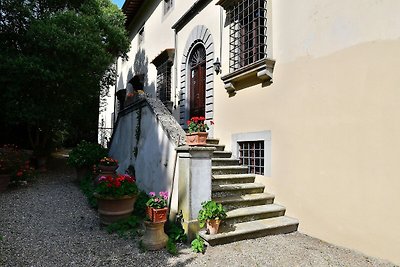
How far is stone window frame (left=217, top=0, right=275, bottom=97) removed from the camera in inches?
202

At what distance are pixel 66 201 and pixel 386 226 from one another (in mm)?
5667

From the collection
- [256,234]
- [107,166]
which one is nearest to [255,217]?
[256,234]

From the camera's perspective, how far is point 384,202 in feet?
11.1

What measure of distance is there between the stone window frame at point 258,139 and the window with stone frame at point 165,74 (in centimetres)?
392

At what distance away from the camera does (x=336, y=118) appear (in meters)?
3.96

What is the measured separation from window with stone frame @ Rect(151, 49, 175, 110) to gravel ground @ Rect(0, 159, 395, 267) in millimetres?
5526

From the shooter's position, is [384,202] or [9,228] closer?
[384,202]

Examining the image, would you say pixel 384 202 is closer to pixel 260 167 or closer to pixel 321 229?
→ pixel 321 229

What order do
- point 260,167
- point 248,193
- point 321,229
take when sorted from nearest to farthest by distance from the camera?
point 321,229, point 248,193, point 260,167

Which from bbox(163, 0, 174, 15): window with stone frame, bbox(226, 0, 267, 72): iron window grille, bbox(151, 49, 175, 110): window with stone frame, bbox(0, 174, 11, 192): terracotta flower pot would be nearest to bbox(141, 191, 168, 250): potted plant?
bbox(226, 0, 267, 72): iron window grille

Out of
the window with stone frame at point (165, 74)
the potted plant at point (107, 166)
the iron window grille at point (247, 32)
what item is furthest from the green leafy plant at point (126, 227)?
the window with stone frame at point (165, 74)

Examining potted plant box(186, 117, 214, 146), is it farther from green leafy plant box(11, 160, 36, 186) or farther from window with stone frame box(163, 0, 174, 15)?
window with stone frame box(163, 0, 174, 15)

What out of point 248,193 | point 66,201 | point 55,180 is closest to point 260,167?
point 248,193

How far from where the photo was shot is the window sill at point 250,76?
513 centimetres
